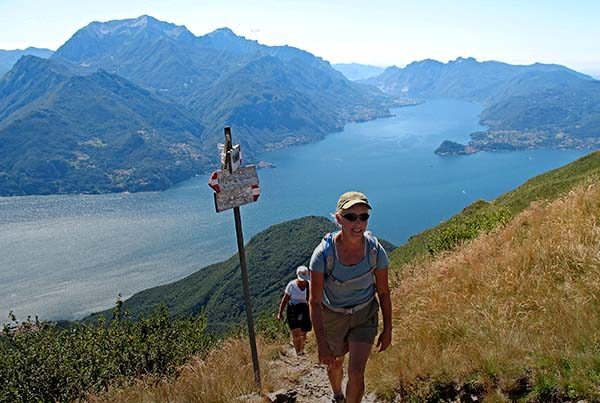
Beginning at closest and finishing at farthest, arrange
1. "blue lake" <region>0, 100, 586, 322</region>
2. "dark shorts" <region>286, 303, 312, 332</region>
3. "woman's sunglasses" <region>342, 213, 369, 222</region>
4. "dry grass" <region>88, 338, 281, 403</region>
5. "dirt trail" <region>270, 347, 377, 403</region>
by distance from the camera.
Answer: "woman's sunglasses" <region>342, 213, 369, 222</region>, "dry grass" <region>88, 338, 281, 403</region>, "dirt trail" <region>270, 347, 377, 403</region>, "dark shorts" <region>286, 303, 312, 332</region>, "blue lake" <region>0, 100, 586, 322</region>

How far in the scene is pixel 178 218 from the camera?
128m

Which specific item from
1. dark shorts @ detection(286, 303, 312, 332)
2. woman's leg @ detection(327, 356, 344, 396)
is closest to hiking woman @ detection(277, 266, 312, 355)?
dark shorts @ detection(286, 303, 312, 332)

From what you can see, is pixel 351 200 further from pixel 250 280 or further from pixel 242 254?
pixel 250 280

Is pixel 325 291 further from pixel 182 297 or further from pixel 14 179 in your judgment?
pixel 14 179

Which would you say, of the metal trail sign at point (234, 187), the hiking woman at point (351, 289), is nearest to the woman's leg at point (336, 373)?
the hiking woman at point (351, 289)

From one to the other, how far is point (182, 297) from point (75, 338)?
66.0 meters

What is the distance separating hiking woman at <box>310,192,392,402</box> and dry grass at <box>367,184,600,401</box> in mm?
760

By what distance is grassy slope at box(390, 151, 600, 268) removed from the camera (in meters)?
13.0

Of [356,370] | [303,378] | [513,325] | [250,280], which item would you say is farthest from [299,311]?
[250,280]

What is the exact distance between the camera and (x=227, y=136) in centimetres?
498

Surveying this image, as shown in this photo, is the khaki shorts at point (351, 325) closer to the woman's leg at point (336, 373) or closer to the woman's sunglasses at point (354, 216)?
the woman's leg at point (336, 373)

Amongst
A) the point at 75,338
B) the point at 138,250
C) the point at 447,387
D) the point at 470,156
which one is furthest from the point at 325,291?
the point at 470,156

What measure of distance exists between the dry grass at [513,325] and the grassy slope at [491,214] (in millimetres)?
5489

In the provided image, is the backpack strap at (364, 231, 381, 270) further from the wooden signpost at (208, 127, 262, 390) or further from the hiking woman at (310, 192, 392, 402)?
the wooden signpost at (208, 127, 262, 390)
